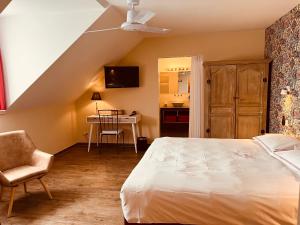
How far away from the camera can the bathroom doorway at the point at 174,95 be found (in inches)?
261

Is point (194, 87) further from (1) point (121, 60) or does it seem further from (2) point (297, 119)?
(2) point (297, 119)

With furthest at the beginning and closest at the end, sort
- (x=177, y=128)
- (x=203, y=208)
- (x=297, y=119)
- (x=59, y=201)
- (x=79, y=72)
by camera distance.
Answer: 1. (x=177, y=128)
2. (x=79, y=72)
3. (x=297, y=119)
4. (x=59, y=201)
5. (x=203, y=208)

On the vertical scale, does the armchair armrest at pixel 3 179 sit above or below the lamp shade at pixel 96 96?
below

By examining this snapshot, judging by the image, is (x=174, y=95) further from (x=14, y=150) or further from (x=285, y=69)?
(x=14, y=150)

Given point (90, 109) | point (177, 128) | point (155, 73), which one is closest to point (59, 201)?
point (90, 109)

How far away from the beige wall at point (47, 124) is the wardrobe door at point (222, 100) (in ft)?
10.4

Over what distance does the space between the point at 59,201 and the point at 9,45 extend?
7.54 feet

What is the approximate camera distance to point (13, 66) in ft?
10.3

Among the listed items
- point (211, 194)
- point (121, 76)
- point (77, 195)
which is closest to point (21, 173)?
point (77, 195)

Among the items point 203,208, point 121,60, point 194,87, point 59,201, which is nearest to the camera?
point 203,208

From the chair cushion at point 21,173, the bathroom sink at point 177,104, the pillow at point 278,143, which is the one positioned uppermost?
the bathroom sink at point 177,104

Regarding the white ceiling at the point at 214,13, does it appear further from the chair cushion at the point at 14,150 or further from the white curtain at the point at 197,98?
the chair cushion at the point at 14,150

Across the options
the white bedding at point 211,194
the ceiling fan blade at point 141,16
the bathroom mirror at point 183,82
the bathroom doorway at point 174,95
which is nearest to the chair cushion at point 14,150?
the white bedding at point 211,194

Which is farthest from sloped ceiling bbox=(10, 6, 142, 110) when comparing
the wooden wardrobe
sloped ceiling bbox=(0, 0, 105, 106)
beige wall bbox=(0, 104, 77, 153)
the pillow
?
the pillow
